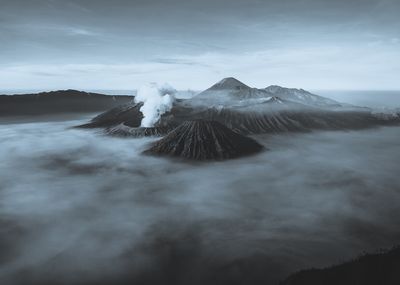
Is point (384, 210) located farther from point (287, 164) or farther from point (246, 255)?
point (287, 164)

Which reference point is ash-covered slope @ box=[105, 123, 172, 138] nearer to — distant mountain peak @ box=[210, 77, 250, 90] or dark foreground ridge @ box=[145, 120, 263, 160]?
dark foreground ridge @ box=[145, 120, 263, 160]

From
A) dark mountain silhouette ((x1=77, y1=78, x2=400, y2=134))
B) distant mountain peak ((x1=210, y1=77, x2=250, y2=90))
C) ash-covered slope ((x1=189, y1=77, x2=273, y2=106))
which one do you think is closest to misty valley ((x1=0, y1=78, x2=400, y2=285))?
dark mountain silhouette ((x1=77, y1=78, x2=400, y2=134))

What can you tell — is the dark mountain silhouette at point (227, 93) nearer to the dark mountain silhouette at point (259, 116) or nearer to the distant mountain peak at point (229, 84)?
the distant mountain peak at point (229, 84)

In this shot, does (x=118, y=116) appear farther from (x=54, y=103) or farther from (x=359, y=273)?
(x=359, y=273)

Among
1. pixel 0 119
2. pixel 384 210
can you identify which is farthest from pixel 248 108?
pixel 0 119

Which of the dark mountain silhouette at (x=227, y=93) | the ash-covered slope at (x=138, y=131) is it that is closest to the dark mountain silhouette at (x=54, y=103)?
the dark mountain silhouette at (x=227, y=93)

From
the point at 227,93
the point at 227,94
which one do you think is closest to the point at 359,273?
the point at 227,94

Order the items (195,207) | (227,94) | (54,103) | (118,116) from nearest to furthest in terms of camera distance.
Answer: (195,207) → (118,116) → (227,94) → (54,103)
